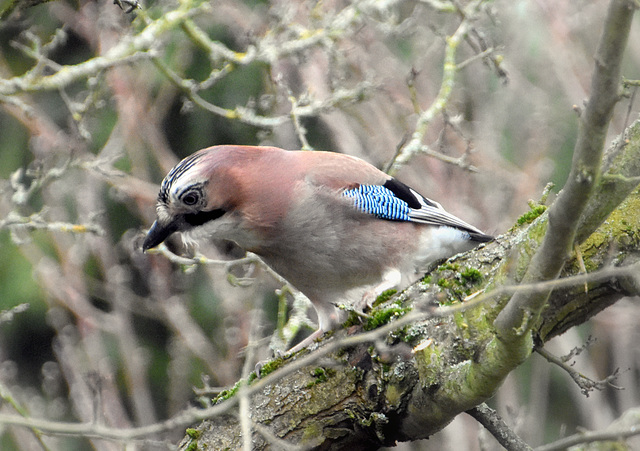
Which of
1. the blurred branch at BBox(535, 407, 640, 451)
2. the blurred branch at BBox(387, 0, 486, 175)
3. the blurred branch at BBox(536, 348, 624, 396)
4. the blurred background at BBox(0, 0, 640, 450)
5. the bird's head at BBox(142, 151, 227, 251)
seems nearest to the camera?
the blurred branch at BBox(535, 407, 640, 451)

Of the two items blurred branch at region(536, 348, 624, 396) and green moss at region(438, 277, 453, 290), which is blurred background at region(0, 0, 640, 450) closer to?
green moss at region(438, 277, 453, 290)

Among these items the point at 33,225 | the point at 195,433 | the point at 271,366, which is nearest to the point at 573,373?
the point at 271,366

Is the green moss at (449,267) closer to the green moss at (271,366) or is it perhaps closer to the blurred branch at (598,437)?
the green moss at (271,366)

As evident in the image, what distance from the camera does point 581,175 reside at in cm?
180

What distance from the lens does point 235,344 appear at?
5781 millimetres

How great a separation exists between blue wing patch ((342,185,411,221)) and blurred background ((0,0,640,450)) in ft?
5.82

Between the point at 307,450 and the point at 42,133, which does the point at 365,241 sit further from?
the point at 42,133

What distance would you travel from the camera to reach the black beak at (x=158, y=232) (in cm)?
354

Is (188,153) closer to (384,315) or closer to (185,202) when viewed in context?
(185,202)

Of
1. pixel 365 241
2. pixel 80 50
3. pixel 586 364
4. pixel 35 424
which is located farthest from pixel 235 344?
pixel 35 424

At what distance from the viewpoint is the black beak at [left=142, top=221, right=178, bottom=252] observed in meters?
3.54

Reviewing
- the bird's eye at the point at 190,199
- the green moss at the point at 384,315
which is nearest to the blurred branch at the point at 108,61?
the bird's eye at the point at 190,199

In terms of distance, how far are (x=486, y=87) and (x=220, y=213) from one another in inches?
174

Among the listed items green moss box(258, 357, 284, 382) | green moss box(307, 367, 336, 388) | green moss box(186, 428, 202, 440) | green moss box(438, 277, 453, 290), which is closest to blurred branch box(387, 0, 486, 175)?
green moss box(438, 277, 453, 290)
